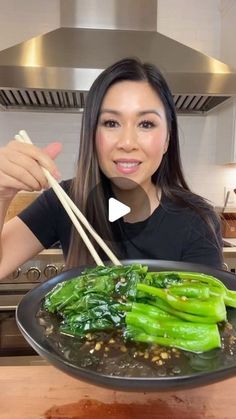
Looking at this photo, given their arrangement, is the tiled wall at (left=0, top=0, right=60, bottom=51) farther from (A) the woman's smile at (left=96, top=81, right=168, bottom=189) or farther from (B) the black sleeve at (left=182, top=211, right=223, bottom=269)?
(B) the black sleeve at (left=182, top=211, right=223, bottom=269)

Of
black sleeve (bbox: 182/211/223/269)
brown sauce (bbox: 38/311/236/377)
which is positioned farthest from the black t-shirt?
brown sauce (bbox: 38/311/236/377)

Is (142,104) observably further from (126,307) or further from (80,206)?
(126,307)

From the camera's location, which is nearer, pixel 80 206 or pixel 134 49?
pixel 80 206

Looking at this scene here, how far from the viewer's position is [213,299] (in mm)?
535

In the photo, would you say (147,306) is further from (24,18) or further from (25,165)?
(24,18)

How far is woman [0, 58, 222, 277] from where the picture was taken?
1.03 metres

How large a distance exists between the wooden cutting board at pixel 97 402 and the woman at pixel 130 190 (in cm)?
42

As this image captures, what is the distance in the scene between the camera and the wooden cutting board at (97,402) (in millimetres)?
564

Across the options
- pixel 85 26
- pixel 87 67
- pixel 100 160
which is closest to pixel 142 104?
pixel 100 160

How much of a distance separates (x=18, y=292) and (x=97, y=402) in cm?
138

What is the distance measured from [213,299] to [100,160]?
2.07 feet

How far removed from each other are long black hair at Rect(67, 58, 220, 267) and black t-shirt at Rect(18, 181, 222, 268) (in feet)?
0.10

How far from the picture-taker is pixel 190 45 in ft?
8.41

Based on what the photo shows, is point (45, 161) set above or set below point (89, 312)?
above
